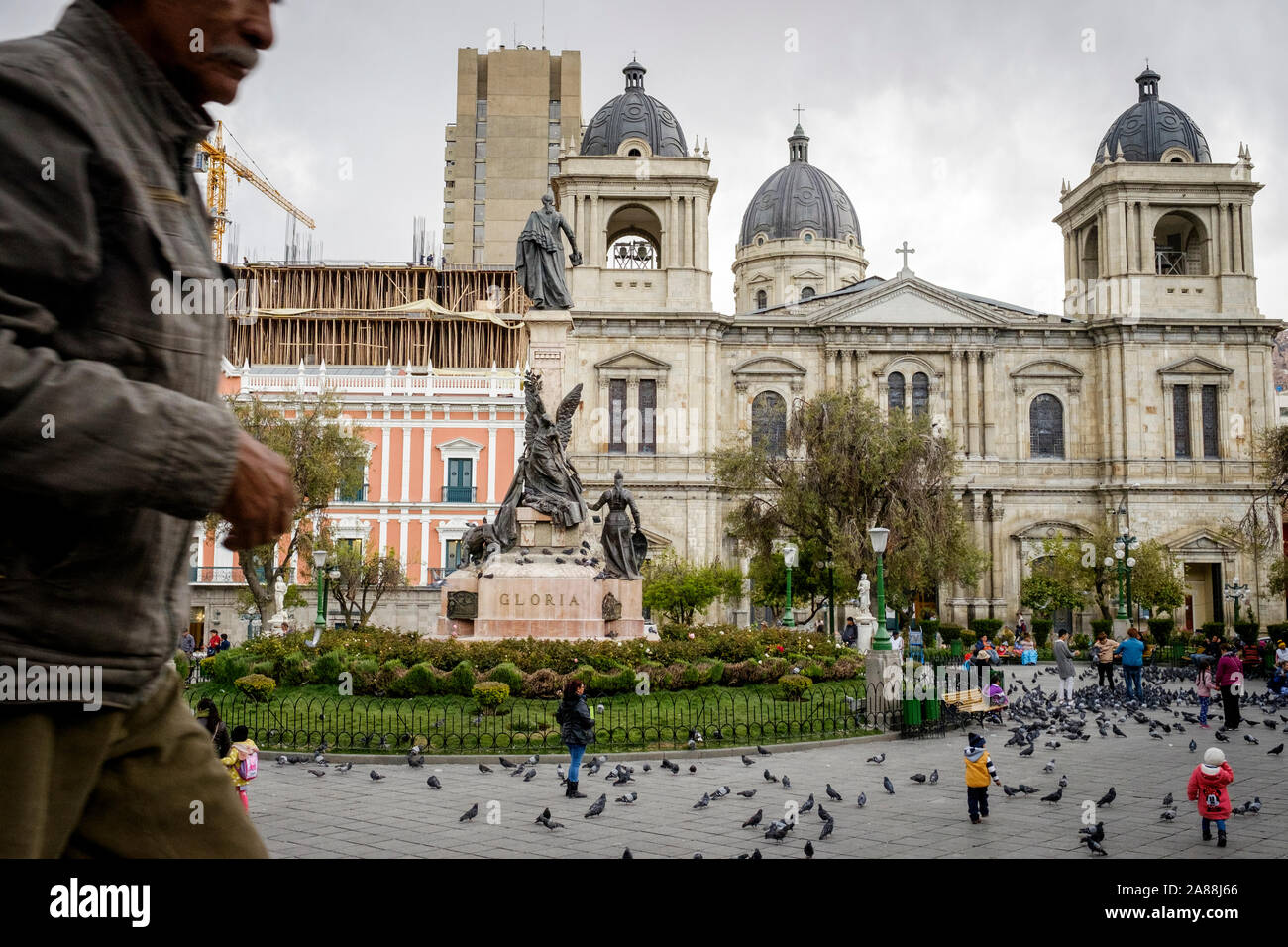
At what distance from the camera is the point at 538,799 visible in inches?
449

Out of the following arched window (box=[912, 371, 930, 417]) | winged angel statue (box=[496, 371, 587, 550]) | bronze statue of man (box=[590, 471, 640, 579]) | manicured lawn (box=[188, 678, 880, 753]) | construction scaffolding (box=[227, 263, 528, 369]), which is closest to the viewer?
manicured lawn (box=[188, 678, 880, 753])

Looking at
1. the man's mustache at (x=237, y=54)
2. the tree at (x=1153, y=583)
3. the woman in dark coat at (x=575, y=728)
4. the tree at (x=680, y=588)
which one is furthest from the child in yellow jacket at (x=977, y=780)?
the tree at (x=1153, y=583)

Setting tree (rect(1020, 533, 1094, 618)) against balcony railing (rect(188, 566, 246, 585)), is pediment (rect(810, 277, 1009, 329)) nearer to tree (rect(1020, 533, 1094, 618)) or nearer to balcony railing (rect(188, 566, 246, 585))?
tree (rect(1020, 533, 1094, 618))

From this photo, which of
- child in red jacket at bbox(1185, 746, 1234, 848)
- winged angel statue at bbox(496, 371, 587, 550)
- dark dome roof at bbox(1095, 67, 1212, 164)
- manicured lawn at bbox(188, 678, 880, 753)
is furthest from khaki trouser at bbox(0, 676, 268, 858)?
dark dome roof at bbox(1095, 67, 1212, 164)

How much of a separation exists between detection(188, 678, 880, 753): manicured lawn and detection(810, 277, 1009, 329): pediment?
33.5m

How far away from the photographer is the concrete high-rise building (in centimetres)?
7656

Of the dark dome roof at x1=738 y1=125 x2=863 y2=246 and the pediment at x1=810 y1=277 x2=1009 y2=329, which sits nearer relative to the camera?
the pediment at x1=810 y1=277 x2=1009 y2=329

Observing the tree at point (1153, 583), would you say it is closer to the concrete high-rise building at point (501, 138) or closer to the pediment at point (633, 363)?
the pediment at point (633, 363)

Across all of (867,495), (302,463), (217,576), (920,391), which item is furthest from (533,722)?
(920,391)

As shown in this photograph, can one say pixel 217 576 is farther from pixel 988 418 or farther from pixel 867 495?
pixel 988 418

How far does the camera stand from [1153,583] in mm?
41469

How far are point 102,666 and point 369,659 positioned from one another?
57.0 ft

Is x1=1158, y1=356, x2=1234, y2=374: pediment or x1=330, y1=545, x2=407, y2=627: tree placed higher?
x1=1158, y1=356, x2=1234, y2=374: pediment
